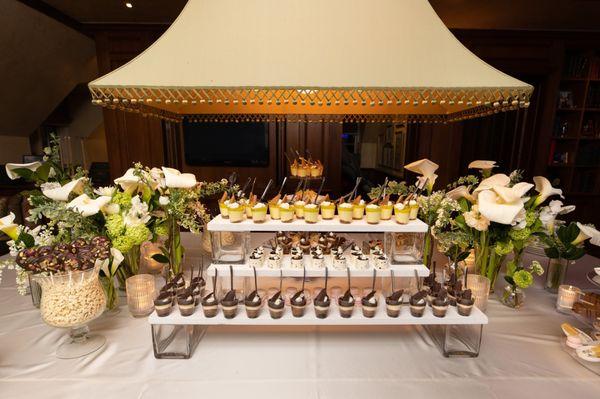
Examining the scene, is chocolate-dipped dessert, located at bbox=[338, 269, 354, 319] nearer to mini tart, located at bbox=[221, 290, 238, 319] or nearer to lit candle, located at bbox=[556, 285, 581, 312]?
mini tart, located at bbox=[221, 290, 238, 319]

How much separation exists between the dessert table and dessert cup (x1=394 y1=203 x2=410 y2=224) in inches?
17.1

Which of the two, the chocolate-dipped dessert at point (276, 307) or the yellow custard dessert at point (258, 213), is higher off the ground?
the yellow custard dessert at point (258, 213)

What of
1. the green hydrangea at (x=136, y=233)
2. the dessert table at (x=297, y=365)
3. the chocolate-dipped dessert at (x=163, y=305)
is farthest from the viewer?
the green hydrangea at (x=136, y=233)

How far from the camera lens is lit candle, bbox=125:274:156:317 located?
1.31 m

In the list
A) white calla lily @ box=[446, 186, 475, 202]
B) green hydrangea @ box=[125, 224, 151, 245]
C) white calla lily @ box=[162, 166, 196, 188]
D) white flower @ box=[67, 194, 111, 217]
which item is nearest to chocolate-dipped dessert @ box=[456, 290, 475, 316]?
white calla lily @ box=[446, 186, 475, 202]

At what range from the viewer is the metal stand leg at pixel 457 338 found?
113 cm

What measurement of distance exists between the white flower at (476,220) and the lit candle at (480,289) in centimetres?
21

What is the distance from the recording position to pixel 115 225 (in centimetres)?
128

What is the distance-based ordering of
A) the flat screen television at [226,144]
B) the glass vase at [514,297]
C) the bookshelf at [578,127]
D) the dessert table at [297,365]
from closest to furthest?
the dessert table at [297,365] → the glass vase at [514,297] → the bookshelf at [578,127] → the flat screen television at [226,144]

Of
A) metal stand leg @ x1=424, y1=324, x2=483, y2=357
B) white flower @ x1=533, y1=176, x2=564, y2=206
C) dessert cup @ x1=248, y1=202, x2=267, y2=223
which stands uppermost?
white flower @ x1=533, y1=176, x2=564, y2=206

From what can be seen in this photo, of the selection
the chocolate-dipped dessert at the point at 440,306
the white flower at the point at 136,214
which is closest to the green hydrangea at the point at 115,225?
the white flower at the point at 136,214

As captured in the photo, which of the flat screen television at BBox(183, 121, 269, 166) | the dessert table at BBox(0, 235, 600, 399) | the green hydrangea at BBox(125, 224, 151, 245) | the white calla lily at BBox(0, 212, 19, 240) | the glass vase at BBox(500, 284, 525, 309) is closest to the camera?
the dessert table at BBox(0, 235, 600, 399)

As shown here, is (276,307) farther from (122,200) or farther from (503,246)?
(503,246)

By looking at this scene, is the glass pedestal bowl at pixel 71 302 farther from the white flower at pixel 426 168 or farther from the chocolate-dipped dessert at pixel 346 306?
the white flower at pixel 426 168
